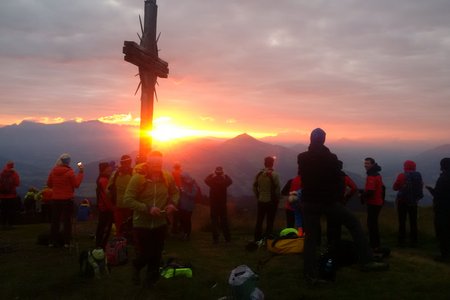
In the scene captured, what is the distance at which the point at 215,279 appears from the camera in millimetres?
8398

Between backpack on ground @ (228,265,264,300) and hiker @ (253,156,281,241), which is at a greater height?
hiker @ (253,156,281,241)

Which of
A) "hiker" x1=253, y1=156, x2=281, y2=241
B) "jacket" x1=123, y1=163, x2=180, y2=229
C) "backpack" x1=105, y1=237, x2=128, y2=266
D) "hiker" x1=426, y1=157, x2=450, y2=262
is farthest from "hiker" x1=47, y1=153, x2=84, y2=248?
"hiker" x1=426, y1=157, x2=450, y2=262

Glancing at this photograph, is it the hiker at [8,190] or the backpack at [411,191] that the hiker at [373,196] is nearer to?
the backpack at [411,191]

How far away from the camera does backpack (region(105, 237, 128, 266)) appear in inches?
385

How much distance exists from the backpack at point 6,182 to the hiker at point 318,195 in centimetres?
1305

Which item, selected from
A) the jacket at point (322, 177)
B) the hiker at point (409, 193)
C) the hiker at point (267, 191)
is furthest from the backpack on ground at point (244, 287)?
the hiker at point (409, 193)

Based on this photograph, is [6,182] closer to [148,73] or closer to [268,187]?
[148,73]

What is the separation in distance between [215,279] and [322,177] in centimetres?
306

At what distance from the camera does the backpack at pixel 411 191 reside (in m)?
12.4

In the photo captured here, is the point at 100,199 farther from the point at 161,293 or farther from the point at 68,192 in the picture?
the point at 161,293

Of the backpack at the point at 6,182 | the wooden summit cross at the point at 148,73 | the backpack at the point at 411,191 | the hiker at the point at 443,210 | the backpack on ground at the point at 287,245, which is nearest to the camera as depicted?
the backpack on ground at the point at 287,245

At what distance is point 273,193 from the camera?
12039 millimetres

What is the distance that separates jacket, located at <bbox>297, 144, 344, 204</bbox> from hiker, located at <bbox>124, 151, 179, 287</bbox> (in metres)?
2.64

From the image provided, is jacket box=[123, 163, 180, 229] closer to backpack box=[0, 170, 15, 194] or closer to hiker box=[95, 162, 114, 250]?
hiker box=[95, 162, 114, 250]
